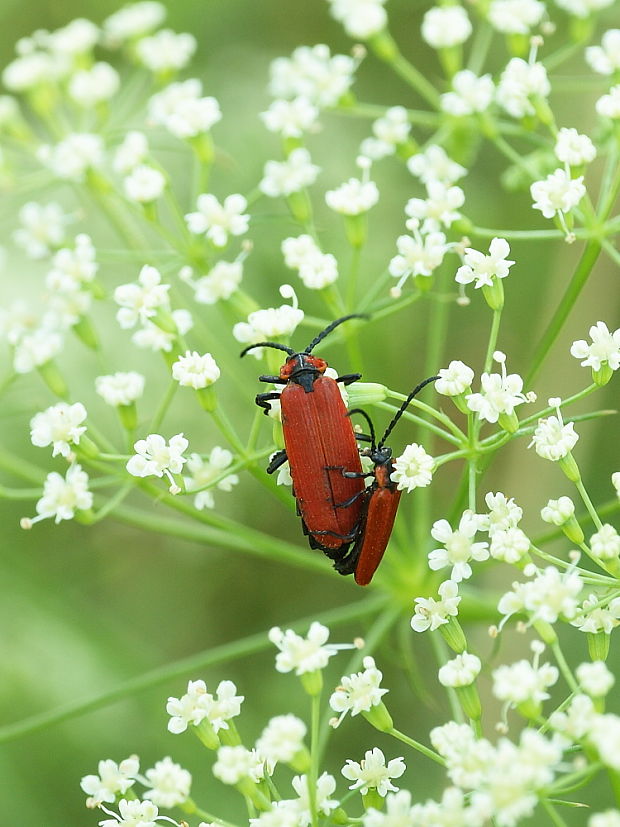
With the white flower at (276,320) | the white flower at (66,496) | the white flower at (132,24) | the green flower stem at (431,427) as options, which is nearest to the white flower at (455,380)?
the green flower stem at (431,427)

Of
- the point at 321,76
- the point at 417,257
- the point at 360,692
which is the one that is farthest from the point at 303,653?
the point at 321,76

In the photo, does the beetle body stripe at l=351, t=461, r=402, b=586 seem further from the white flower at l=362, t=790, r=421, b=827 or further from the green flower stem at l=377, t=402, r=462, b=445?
the white flower at l=362, t=790, r=421, b=827

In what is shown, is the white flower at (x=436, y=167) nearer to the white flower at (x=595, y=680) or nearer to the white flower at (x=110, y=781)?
the white flower at (x=595, y=680)

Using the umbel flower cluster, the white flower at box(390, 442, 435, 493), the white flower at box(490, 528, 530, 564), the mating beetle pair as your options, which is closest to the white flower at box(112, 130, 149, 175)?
the umbel flower cluster

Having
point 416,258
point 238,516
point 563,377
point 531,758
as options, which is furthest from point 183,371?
point 563,377

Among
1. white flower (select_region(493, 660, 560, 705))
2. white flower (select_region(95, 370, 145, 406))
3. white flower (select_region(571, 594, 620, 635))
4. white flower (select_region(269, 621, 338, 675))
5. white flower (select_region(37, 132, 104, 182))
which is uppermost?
white flower (select_region(37, 132, 104, 182))

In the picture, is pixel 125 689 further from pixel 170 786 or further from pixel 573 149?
pixel 573 149
